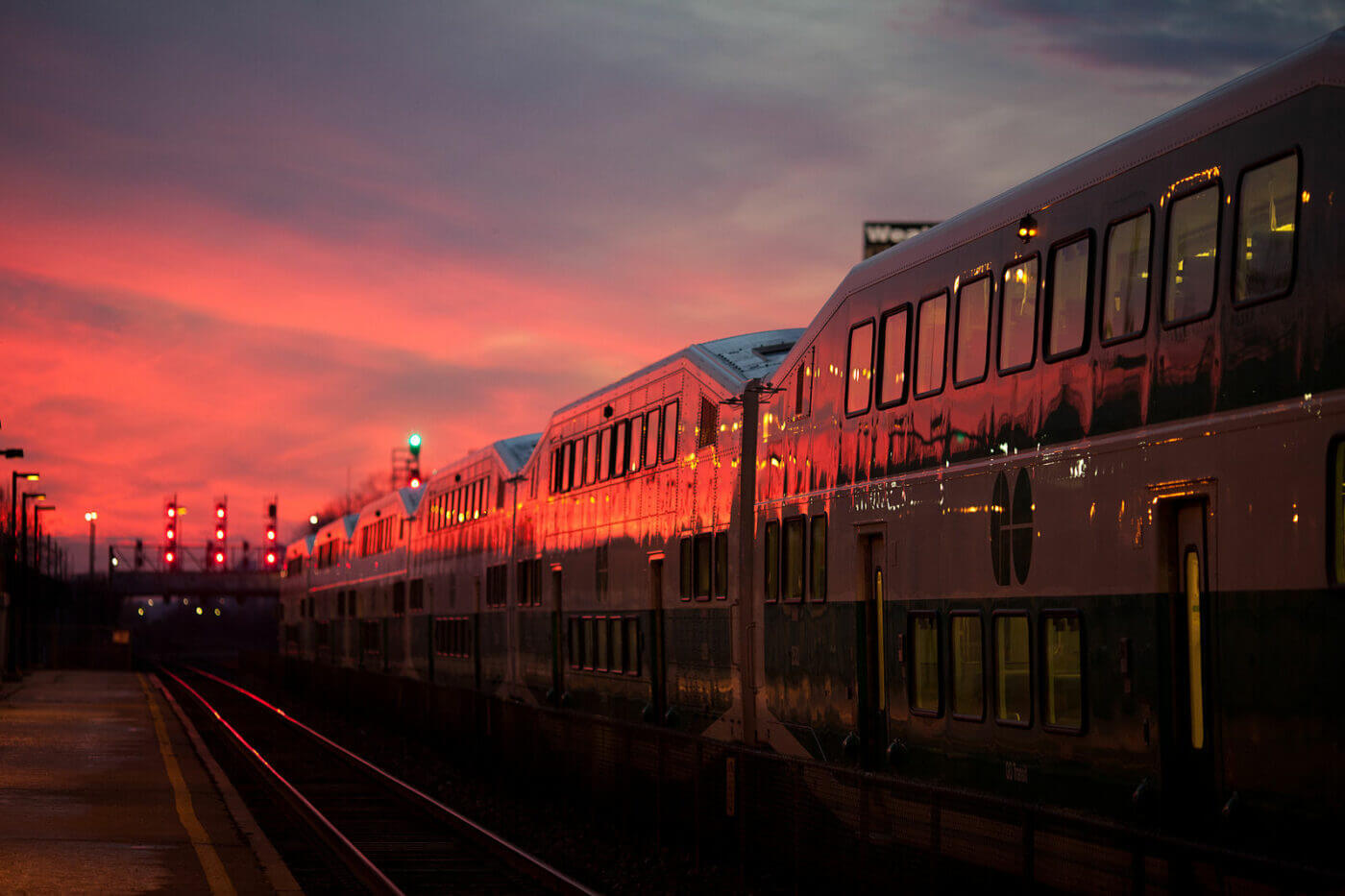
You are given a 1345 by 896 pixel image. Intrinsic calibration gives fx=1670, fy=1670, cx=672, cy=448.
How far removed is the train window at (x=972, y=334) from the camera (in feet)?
44.4

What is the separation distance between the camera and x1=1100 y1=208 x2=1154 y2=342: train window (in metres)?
11.4

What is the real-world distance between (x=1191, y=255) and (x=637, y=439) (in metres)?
13.8

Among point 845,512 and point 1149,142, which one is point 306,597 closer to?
point 845,512

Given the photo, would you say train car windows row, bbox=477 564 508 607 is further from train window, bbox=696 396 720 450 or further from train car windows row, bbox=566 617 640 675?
train window, bbox=696 396 720 450

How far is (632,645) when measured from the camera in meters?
23.8

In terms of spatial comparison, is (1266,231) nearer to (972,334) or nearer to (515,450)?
(972,334)

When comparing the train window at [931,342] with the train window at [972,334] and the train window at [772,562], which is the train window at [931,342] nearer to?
the train window at [972,334]

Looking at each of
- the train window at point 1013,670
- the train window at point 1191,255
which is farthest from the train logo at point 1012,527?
the train window at point 1191,255

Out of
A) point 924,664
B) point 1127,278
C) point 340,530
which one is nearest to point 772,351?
point 924,664

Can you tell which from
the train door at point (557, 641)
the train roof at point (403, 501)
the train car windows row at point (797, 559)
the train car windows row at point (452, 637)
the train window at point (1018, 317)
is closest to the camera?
the train window at point (1018, 317)

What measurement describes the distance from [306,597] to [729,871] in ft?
183

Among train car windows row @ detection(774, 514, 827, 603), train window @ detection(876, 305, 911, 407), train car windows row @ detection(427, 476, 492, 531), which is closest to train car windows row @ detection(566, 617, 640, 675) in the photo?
train car windows row @ detection(774, 514, 827, 603)

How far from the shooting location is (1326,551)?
30.0 feet

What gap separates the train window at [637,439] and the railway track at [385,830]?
5.53m
